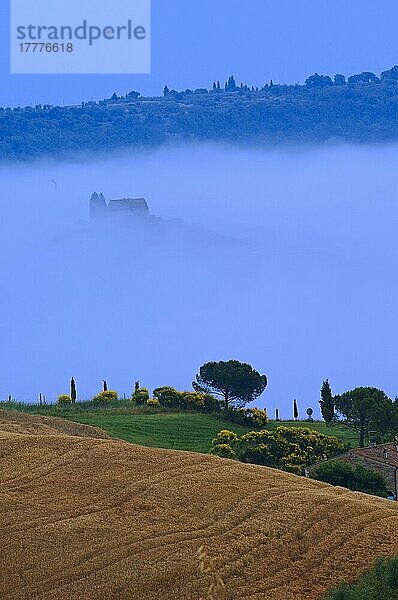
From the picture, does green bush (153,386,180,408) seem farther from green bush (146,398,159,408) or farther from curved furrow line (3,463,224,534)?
curved furrow line (3,463,224,534)

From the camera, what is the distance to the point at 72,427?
111ft

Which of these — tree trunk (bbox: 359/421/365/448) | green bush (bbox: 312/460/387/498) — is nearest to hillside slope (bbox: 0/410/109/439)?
green bush (bbox: 312/460/387/498)

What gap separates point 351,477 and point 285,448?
5908mm

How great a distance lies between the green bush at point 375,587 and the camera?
562 inches

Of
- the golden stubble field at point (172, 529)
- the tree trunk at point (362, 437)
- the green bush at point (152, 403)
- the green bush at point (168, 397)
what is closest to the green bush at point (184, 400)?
the green bush at point (168, 397)

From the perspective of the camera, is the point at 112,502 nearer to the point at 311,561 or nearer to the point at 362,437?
the point at 311,561

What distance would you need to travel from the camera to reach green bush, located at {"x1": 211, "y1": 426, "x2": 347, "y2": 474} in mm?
35241

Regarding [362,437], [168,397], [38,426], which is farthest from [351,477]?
[168,397]

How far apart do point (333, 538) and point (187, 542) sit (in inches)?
101

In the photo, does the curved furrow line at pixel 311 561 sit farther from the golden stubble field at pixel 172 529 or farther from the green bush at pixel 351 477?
the green bush at pixel 351 477

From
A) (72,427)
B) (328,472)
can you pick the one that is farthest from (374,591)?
(72,427)

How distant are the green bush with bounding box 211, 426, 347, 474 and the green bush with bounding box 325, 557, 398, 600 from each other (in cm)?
1870

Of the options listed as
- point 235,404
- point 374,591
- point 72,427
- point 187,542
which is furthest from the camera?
point 235,404

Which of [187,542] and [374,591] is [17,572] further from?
[374,591]
